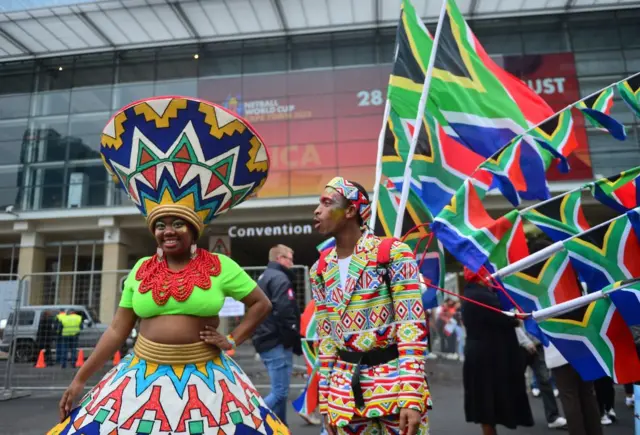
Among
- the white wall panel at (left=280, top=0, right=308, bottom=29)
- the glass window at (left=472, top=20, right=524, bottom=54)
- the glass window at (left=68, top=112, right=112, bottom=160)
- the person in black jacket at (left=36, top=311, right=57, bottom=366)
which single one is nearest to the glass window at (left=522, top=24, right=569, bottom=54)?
the glass window at (left=472, top=20, right=524, bottom=54)

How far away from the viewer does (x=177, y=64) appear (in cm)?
2067

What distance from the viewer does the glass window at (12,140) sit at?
20.6m

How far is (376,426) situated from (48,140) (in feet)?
72.3

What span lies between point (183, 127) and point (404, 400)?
172 cm

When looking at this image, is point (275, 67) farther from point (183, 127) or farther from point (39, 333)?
point (183, 127)

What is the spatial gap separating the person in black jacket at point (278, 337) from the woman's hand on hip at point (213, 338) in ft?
8.40

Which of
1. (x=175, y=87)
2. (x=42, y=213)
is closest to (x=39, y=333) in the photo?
(x=42, y=213)

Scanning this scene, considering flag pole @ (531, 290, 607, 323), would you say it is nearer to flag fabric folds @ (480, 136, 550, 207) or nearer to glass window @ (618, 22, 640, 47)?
flag fabric folds @ (480, 136, 550, 207)

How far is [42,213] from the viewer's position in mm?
19266

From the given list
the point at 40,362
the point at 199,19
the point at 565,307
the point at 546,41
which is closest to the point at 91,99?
the point at 199,19

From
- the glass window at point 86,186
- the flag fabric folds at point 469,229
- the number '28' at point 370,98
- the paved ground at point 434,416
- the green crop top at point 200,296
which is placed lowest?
the paved ground at point 434,416

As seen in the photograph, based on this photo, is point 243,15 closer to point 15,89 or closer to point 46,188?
point 46,188

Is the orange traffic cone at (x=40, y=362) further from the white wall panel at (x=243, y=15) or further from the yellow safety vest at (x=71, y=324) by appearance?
the white wall panel at (x=243, y=15)

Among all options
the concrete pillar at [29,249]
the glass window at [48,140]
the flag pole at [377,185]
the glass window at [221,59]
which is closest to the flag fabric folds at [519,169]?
the flag pole at [377,185]
